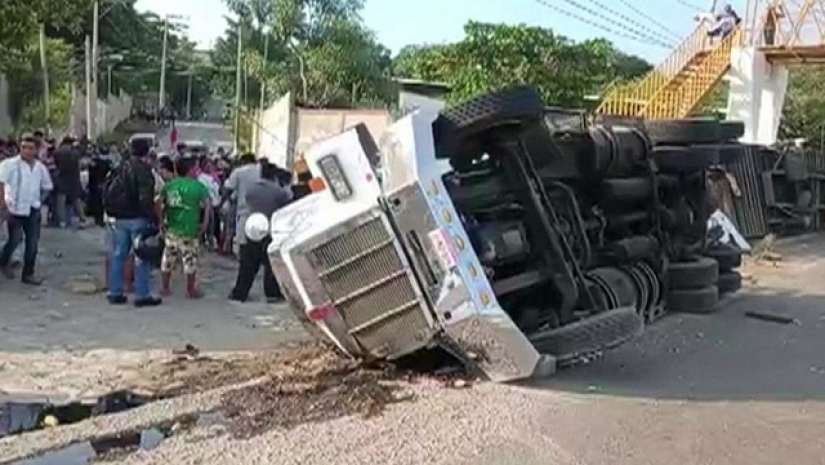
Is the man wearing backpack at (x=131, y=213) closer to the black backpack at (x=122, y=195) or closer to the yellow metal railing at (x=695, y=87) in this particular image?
the black backpack at (x=122, y=195)

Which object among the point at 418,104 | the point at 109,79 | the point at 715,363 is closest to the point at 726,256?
the point at 715,363

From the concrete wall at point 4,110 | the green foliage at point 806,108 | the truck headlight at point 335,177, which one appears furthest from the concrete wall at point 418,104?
the concrete wall at point 4,110

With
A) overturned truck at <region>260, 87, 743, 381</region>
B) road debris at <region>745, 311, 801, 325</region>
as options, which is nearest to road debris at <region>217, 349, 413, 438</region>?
overturned truck at <region>260, 87, 743, 381</region>

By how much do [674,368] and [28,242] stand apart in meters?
7.34

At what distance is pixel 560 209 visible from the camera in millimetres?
9242

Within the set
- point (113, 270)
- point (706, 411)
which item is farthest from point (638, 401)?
point (113, 270)

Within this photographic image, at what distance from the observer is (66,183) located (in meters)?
19.0

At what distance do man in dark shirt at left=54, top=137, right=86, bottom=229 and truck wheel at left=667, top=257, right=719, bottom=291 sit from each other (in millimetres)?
10678

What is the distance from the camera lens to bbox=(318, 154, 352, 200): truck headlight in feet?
25.0

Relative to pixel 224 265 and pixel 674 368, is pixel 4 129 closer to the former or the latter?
pixel 224 265

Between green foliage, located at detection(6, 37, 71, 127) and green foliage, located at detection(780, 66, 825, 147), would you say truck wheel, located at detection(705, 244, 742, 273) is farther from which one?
green foliage, located at detection(6, 37, 71, 127)

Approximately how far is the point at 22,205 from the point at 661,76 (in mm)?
19695

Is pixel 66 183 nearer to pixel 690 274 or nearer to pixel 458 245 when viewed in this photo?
pixel 690 274

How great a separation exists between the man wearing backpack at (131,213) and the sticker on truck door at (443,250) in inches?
198
